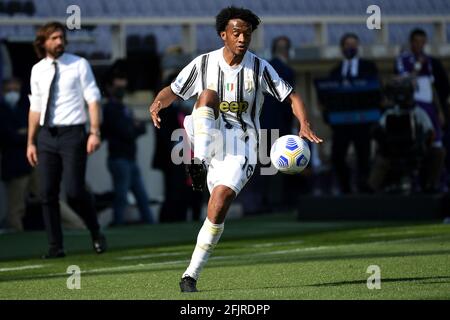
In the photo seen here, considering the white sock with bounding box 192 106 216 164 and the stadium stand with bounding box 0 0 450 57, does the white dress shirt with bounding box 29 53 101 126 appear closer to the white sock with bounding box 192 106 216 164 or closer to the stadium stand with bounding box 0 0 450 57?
the white sock with bounding box 192 106 216 164

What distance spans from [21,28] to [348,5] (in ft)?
30.6

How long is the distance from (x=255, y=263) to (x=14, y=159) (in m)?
7.41

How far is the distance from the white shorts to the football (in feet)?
0.67

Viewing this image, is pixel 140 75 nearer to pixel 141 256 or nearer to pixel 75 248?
pixel 75 248

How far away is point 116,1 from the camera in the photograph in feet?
94.7

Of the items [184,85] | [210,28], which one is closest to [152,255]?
[184,85]

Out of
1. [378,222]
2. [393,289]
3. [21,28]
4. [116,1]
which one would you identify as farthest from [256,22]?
[116,1]

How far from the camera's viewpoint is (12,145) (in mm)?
20281

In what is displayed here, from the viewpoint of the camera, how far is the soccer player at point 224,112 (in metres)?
10.9

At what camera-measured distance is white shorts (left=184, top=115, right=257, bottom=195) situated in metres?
10.9

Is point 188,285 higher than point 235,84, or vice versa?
point 235,84

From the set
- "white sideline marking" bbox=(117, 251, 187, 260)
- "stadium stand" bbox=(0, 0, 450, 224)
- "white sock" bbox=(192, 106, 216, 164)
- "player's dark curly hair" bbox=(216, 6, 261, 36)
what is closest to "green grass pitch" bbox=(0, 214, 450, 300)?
"white sideline marking" bbox=(117, 251, 187, 260)

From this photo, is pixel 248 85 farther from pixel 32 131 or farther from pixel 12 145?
pixel 12 145

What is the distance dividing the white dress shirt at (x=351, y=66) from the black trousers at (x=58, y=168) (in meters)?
6.90
